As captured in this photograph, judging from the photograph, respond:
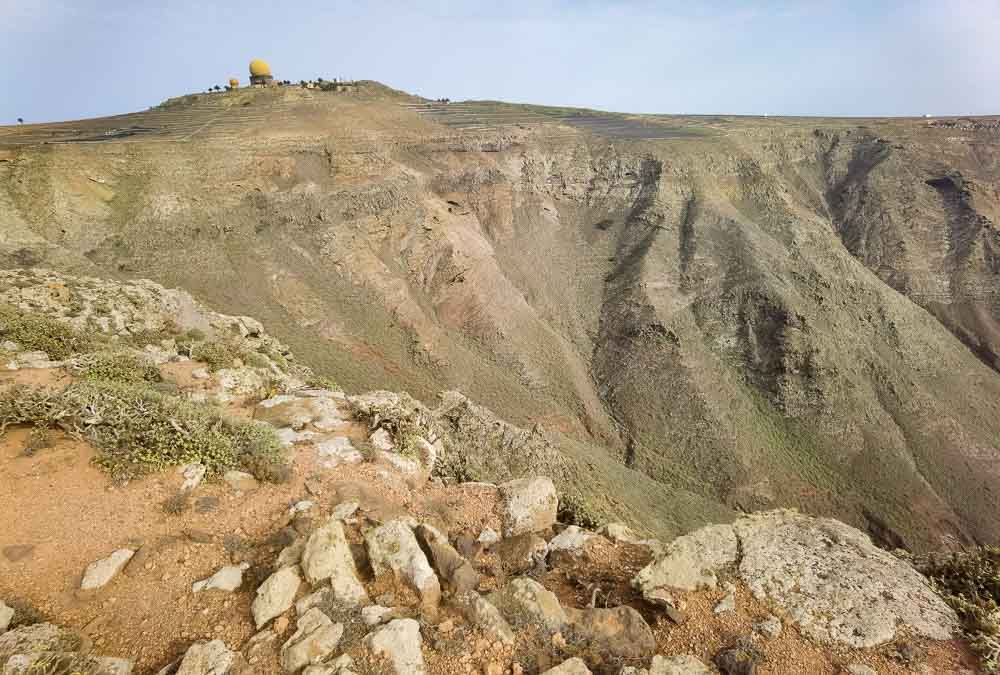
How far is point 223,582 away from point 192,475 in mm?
2462

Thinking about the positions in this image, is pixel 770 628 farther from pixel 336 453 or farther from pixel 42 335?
pixel 42 335

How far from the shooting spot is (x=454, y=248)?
31547 millimetres

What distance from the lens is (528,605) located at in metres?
5.64

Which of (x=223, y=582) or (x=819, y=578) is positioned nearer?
(x=223, y=582)

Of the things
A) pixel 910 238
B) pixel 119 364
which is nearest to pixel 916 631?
pixel 119 364

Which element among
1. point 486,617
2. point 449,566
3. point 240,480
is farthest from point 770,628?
point 240,480

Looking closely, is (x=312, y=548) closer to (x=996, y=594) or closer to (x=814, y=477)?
(x=996, y=594)

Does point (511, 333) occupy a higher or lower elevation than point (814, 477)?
higher

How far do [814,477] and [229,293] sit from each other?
3295cm

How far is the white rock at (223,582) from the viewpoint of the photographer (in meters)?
5.50

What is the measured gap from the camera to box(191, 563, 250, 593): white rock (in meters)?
5.50

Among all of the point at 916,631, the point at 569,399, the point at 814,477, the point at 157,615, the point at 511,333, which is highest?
the point at 157,615

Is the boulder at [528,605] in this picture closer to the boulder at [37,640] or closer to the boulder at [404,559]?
the boulder at [404,559]

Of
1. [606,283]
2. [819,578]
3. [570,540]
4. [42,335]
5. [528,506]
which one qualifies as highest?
[42,335]
